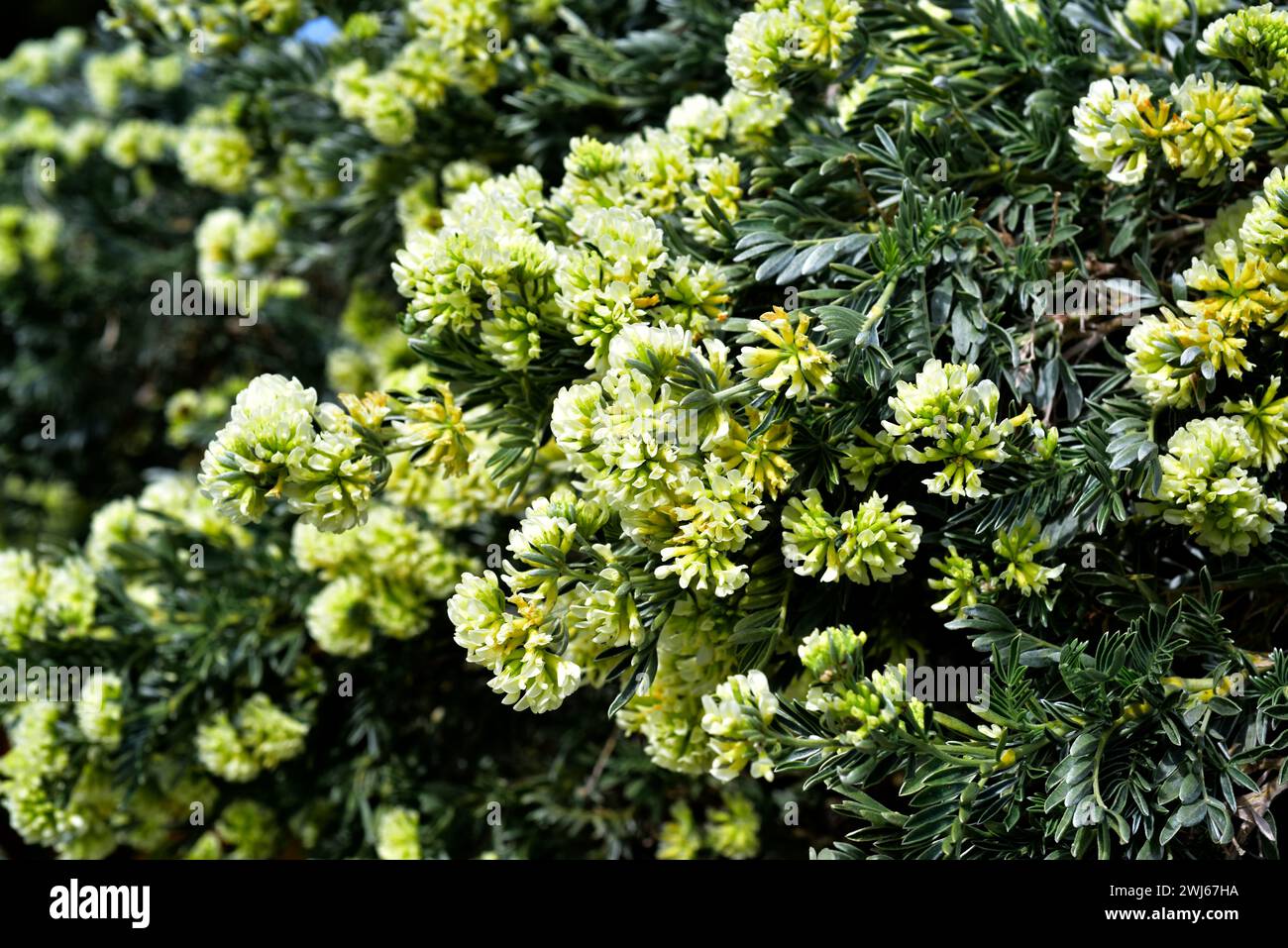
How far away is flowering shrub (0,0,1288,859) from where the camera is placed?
1345 mm

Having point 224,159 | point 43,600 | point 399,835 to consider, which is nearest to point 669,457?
point 399,835

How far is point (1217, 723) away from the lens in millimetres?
1395

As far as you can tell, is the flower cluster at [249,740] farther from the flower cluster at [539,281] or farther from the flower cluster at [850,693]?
the flower cluster at [850,693]

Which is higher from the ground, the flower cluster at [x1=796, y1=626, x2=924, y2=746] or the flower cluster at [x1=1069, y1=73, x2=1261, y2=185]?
the flower cluster at [x1=1069, y1=73, x2=1261, y2=185]

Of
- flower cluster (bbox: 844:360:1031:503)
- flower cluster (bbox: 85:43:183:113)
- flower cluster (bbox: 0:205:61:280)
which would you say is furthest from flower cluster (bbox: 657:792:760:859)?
flower cluster (bbox: 85:43:183:113)

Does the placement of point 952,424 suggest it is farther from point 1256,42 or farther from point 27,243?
point 27,243

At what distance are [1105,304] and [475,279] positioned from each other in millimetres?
862

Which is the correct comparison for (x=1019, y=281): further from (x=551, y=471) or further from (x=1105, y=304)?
(x=551, y=471)

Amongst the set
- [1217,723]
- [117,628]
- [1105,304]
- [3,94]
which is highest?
[1105,304]

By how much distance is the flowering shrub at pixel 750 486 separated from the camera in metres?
1.34

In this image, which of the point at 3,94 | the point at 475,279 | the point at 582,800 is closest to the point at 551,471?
the point at 475,279

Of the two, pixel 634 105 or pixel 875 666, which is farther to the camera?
pixel 634 105

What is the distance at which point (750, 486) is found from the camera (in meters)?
1.35

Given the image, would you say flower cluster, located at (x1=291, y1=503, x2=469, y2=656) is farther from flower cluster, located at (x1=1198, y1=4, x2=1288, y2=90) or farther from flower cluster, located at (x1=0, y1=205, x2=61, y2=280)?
flower cluster, located at (x1=0, y1=205, x2=61, y2=280)
